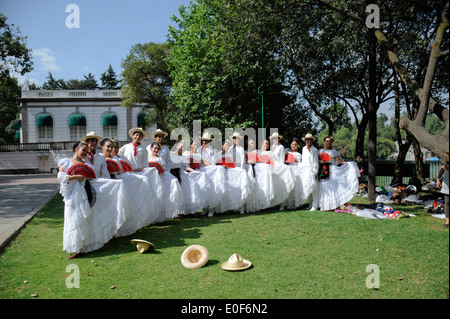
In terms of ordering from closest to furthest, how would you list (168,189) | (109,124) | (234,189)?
(168,189) < (234,189) < (109,124)

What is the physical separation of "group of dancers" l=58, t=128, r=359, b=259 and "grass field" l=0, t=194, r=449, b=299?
22.9 inches

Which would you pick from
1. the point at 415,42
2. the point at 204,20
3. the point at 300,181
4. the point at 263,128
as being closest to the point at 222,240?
the point at 300,181

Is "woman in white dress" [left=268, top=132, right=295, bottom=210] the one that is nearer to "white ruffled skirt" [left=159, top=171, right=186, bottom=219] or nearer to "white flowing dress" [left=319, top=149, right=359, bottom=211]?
"white flowing dress" [left=319, top=149, right=359, bottom=211]

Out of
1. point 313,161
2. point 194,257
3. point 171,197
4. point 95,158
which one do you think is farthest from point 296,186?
point 95,158

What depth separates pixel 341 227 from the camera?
6887mm

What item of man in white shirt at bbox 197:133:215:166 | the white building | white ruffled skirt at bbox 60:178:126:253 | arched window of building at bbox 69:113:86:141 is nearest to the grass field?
white ruffled skirt at bbox 60:178:126:253

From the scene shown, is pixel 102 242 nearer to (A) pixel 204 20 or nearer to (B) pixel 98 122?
(A) pixel 204 20

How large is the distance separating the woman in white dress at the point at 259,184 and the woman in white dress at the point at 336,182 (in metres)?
1.44

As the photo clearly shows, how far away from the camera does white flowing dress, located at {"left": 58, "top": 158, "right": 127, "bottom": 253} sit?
5457 millimetres

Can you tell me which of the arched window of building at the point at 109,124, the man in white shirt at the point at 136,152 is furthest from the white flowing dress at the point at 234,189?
the arched window of building at the point at 109,124

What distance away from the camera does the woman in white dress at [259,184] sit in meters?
9.22

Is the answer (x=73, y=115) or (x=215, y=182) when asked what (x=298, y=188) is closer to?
(x=215, y=182)

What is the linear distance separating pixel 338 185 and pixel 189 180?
13.4 ft

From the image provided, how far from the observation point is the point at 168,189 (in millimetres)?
7867
